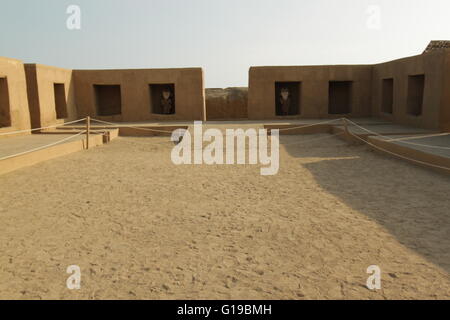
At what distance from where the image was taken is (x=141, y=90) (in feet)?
50.8

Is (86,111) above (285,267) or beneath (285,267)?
above

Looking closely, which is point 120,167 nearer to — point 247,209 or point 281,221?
point 247,209

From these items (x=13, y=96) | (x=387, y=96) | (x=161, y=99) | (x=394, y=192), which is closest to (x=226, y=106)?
(x=161, y=99)

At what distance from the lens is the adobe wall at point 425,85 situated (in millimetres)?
10578

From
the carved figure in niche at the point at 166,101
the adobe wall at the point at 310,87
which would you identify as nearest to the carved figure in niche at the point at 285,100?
the adobe wall at the point at 310,87

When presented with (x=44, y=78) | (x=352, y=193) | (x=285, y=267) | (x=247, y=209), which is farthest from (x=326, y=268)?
(x=44, y=78)

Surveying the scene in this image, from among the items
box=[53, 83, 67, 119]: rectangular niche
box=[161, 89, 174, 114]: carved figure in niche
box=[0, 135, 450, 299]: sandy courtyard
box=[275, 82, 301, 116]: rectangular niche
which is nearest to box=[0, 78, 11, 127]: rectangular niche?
box=[53, 83, 67, 119]: rectangular niche

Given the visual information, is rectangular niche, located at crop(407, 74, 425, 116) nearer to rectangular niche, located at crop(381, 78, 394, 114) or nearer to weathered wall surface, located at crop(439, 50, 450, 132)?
weathered wall surface, located at crop(439, 50, 450, 132)

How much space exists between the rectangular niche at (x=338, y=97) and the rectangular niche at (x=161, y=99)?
692 centimetres

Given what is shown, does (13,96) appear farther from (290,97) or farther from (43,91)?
(290,97)

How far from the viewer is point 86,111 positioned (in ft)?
51.9

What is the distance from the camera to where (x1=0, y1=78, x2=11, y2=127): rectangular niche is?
449 inches

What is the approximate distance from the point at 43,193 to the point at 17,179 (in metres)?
1.36

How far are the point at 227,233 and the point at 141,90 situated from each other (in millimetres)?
12161
